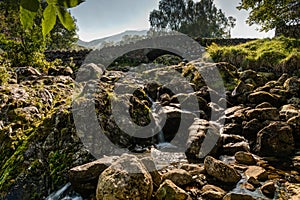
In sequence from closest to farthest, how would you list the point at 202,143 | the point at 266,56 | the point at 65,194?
the point at 65,194 → the point at 202,143 → the point at 266,56

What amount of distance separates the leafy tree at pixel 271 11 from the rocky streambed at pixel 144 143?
4.66 m

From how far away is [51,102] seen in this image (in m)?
7.25

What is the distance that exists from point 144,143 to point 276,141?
3.07 meters

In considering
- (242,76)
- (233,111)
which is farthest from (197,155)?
(242,76)

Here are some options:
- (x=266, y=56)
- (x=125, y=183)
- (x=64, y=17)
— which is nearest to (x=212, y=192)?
(x=125, y=183)

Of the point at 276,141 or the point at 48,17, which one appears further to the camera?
the point at 276,141

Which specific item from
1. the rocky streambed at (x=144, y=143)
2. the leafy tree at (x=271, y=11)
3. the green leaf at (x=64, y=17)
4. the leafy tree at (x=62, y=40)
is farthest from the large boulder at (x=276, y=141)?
the leafy tree at (x=62, y=40)

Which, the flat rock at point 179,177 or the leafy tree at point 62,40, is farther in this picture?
the leafy tree at point 62,40

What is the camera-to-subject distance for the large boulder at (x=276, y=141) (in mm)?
5668

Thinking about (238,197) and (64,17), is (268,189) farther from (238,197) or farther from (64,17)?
(64,17)

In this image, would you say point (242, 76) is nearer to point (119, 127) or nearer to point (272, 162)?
point (272, 162)

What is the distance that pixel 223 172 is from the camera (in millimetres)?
4570

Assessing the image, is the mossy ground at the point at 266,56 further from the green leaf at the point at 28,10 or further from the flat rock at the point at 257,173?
the green leaf at the point at 28,10

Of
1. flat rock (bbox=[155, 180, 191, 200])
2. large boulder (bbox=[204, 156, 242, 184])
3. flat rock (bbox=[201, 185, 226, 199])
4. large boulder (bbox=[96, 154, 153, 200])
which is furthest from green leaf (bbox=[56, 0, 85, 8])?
large boulder (bbox=[204, 156, 242, 184])
